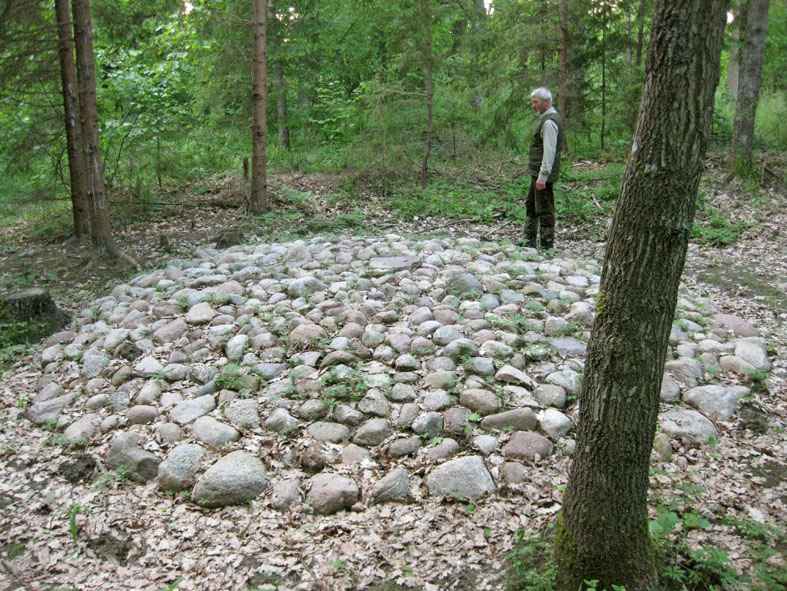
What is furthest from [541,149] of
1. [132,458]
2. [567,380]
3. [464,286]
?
[132,458]

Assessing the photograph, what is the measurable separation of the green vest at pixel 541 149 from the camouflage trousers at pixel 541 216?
0.47 feet

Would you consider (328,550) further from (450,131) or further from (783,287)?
(450,131)

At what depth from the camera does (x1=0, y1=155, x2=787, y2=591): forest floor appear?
3.23 meters

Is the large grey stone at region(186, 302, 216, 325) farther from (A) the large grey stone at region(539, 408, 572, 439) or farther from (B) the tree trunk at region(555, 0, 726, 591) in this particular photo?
(B) the tree trunk at region(555, 0, 726, 591)

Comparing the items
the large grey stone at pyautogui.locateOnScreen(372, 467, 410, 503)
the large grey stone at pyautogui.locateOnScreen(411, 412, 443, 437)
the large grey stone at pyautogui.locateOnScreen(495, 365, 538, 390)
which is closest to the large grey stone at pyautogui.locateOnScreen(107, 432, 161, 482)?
the large grey stone at pyautogui.locateOnScreen(372, 467, 410, 503)

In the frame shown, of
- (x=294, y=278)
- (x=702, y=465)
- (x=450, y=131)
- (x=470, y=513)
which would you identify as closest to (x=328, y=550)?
(x=470, y=513)

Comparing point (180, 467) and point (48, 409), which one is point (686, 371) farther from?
point (48, 409)

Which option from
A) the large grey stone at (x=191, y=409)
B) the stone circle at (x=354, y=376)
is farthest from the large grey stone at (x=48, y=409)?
the large grey stone at (x=191, y=409)

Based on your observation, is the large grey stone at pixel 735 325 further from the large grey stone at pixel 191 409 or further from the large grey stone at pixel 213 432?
the large grey stone at pixel 191 409

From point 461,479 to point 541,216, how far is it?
15.0 ft

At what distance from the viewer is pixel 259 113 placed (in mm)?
9500

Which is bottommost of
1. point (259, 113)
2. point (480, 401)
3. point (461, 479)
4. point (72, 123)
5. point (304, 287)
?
point (461, 479)

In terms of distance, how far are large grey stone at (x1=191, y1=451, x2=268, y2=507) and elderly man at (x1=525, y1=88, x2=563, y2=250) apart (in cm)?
478

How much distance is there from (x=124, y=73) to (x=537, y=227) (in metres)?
8.79
